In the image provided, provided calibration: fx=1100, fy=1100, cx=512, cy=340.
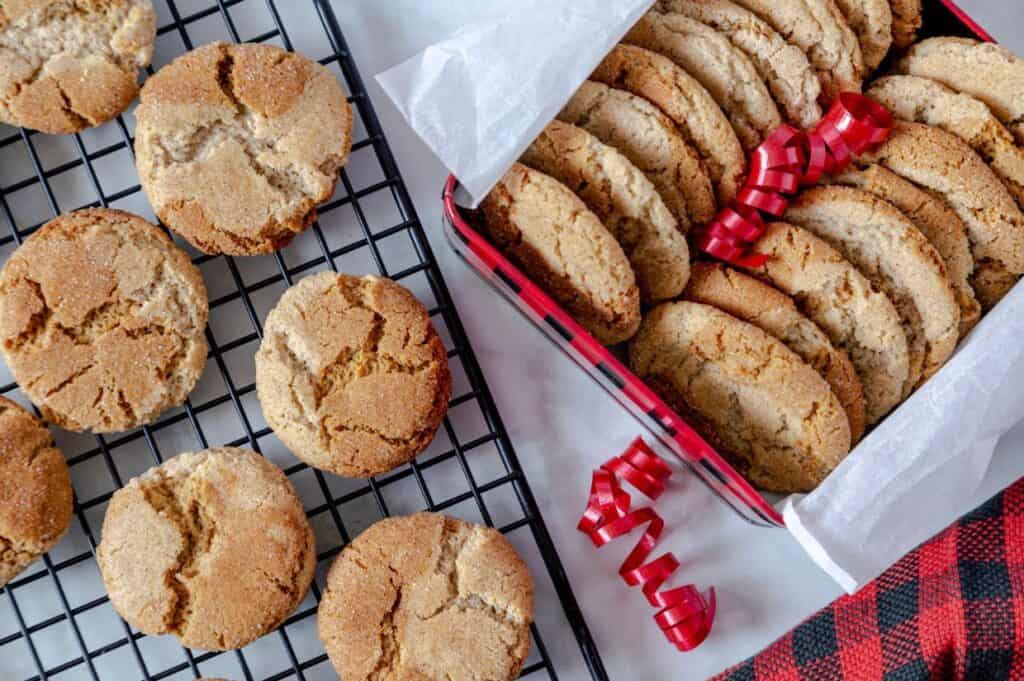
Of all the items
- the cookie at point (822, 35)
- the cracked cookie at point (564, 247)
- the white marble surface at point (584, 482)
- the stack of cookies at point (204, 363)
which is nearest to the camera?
the cracked cookie at point (564, 247)

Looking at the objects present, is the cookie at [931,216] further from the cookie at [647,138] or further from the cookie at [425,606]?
the cookie at [425,606]

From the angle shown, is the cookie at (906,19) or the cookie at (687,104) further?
the cookie at (906,19)

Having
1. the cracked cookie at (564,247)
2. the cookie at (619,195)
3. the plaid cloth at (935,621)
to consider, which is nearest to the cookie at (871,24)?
the cookie at (619,195)

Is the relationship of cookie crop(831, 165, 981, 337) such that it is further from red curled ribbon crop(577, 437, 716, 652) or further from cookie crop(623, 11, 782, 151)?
red curled ribbon crop(577, 437, 716, 652)

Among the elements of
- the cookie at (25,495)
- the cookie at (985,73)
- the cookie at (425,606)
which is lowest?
the cookie at (425,606)

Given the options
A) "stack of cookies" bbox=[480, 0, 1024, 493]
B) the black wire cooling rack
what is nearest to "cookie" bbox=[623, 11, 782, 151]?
"stack of cookies" bbox=[480, 0, 1024, 493]

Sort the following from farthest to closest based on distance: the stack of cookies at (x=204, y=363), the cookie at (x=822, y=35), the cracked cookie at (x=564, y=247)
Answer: the cookie at (x=822, y=35) → the stack of cookies at (x=204, y=363) → the cracked cookie at (x=564, y=247)
